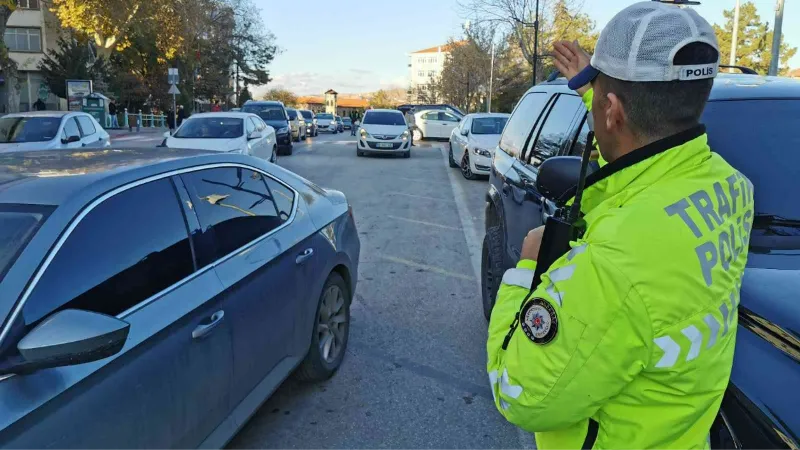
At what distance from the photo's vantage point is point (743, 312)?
1.79 m

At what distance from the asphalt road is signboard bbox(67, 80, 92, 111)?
27.1 metres

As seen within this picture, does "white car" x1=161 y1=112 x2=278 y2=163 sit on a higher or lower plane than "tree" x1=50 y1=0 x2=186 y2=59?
lower

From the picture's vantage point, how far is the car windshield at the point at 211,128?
1347 centimetres

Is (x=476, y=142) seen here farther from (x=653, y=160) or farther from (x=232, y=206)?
(x=653, y=160)

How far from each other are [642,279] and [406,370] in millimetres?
3251

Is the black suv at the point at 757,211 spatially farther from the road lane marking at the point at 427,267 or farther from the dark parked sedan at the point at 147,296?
the dark parked sedan at the point at 147,296

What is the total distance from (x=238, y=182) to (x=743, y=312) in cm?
253

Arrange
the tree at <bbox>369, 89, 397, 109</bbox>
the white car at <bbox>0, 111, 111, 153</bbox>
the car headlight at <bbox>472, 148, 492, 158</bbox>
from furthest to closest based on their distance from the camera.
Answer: the tree at <bbox>369, 89, 397, 109</bbox> < the car headlight at <bbox>472, 148, 492, 158</bbox> < the white car at <bbox>0, 111, 111, 153</bbox>

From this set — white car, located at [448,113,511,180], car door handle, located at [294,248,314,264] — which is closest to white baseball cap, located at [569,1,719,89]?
car door handle, located at [294,248,314,264]

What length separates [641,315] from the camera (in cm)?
112

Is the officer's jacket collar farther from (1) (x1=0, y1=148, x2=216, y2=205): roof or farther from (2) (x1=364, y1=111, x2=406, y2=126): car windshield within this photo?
(2) (x1=364, y1=111, x2=406, y2=126): car windshield

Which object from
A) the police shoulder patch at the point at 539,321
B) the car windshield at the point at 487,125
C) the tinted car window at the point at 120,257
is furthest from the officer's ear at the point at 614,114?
the car windshield at the point at 487,125

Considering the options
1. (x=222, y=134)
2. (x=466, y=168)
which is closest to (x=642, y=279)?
(x=222, y=134)

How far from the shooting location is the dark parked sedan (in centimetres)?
188
